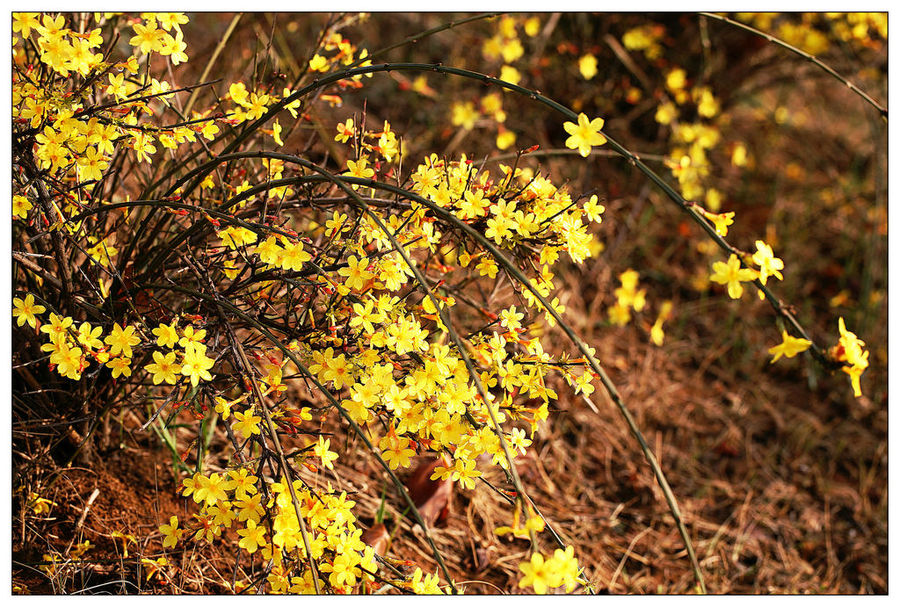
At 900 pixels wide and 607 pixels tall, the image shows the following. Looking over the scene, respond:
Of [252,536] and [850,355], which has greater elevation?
[850,355]

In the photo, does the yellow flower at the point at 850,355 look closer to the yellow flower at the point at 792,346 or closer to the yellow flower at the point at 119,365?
the yellow flower at the point at 792,346

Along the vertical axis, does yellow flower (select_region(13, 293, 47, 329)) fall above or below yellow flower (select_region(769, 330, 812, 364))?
below

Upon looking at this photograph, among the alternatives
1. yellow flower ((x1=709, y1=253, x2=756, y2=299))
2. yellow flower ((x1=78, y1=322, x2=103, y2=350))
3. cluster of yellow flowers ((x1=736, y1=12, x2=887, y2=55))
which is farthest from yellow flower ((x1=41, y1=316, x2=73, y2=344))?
cluster of yellow flowers ((x1=736, y1=12, x2=887, y2=55))

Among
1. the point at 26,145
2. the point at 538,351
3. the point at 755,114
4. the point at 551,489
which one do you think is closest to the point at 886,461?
the point at 551,489

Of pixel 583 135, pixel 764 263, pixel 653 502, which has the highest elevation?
pixel 583 135

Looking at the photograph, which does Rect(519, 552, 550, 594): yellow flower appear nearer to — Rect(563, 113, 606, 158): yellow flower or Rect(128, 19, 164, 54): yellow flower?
Rect(563, 113, 606, 158): yellow flower

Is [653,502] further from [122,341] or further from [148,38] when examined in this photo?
[148,38]

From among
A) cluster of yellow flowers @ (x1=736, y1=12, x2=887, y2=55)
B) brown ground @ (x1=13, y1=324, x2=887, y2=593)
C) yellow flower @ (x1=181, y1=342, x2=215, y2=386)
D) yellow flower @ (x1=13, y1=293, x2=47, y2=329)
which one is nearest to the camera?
yellow flower @ (x1=181, y1=342, x2=215, y2=386)

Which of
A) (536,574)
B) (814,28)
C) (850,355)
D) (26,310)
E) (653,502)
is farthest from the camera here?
(814,28)

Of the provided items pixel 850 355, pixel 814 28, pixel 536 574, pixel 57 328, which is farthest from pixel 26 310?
pixel 814 28

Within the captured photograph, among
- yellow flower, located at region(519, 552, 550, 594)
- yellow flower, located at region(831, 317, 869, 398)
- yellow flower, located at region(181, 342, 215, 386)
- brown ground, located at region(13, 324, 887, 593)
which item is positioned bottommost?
brown ground, located at region(13, 324, 887, 593)

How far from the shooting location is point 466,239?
5.18ft

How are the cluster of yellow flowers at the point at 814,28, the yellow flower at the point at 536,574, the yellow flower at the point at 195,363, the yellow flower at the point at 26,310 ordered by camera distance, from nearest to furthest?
the yellow flower at the point at 536,574 < the yellow flower at the point at 195,363 < the yellow flower at the point at 26,310 < the cluster of yellow flowers at the point at 814,28

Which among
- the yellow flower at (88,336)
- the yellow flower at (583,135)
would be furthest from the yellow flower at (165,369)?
the yellow flower at (583,135)
